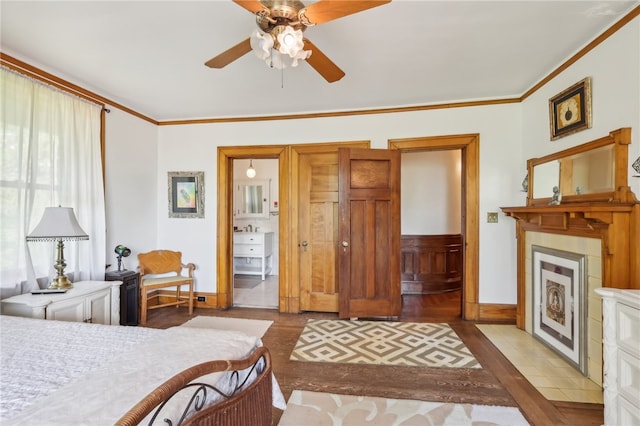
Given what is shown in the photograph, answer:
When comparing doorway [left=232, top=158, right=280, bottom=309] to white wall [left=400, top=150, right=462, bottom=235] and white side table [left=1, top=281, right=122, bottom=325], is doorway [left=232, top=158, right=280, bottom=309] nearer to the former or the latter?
white wall [left=400, top=150, right=462, bottom=235]

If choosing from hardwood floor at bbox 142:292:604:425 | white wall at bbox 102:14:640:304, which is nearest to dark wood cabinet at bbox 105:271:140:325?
white wall at bbox 102:14:640:304

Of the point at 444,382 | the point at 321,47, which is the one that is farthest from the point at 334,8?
the point at 444,382

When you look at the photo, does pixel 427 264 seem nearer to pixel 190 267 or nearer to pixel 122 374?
pixel 190 267

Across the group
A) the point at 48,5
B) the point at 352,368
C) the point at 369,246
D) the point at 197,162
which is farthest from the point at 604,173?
the point at 197,162

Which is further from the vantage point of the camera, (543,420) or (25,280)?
(25,280)

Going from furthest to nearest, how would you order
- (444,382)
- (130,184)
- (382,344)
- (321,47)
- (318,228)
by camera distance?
(318,228) < (130,184) < (382,344) < (321,47) < (444,382)

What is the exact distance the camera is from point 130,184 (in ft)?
12.0

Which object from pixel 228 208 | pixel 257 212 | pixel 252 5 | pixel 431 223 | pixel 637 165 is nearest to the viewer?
pixel 252 5

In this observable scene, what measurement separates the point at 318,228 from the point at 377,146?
→ 1327 mm

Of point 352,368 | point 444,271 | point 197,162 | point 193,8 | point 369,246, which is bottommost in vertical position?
point 352,368

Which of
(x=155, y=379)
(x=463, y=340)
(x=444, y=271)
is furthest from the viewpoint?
(x=444, y=271)

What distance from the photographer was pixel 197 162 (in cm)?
407

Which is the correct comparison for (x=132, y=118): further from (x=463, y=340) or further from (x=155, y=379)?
(x=463, y=340)

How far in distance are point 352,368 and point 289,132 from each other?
9.55 ft
